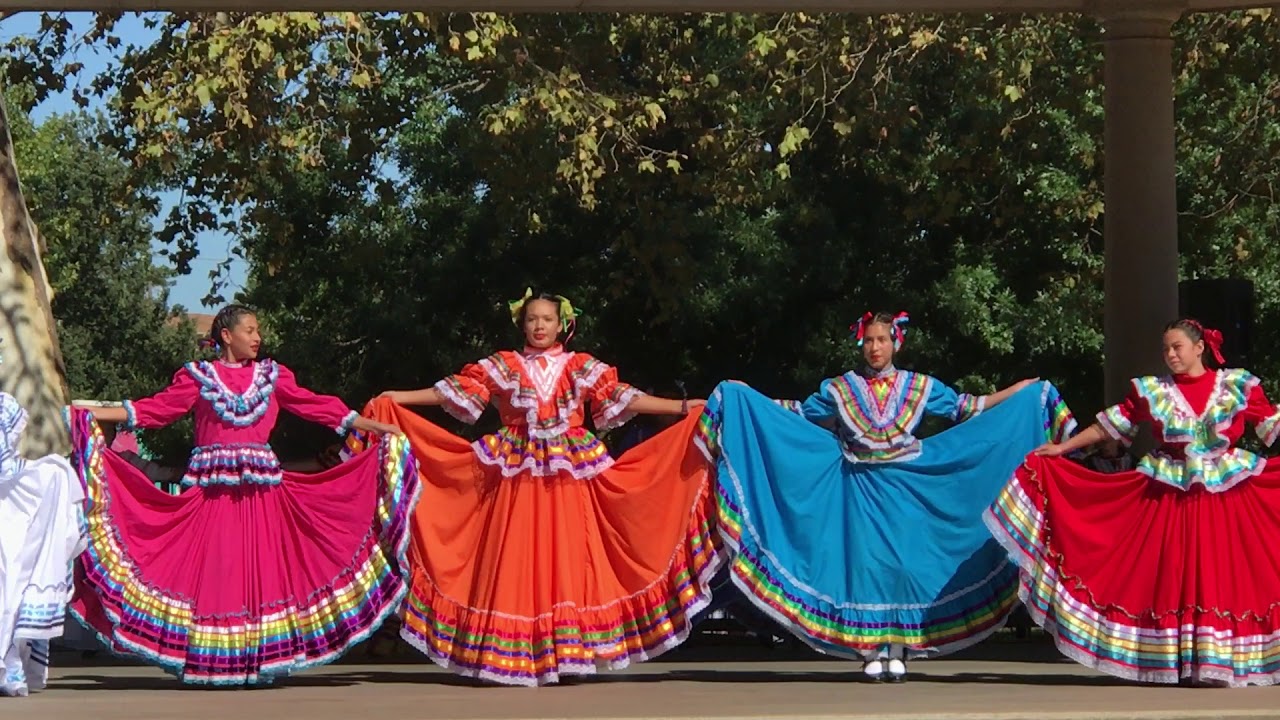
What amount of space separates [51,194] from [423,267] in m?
19.5

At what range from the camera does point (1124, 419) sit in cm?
954

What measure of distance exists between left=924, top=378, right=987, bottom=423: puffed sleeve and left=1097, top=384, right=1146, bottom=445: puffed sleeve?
0.57 meters

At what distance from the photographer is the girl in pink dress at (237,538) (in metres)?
9.45

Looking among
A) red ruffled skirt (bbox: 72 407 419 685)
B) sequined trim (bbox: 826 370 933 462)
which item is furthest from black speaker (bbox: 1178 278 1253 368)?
red ruffled skirt (bbox: 72 407 419 685)

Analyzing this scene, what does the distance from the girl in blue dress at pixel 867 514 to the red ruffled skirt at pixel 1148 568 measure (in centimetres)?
33

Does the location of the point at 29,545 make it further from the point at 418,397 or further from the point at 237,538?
the point at 418,397

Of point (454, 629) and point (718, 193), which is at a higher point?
point (718, 193)

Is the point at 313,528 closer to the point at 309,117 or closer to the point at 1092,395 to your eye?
the point at 309,117

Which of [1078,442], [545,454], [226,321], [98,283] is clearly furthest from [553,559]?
[98,283]

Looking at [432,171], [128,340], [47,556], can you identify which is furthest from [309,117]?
[128,340]

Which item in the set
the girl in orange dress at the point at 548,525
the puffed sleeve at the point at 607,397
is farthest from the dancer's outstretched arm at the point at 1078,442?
the puffed sleeve at the point at 607,397

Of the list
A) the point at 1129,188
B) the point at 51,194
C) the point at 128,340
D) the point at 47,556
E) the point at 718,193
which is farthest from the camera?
the point at 128,340

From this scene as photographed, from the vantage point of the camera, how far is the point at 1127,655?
928 cm

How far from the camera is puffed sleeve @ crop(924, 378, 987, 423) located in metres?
9.74
